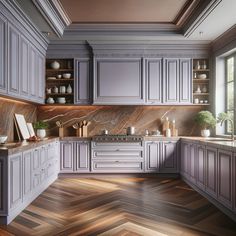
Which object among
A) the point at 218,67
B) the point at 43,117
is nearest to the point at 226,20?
the point at 218,67

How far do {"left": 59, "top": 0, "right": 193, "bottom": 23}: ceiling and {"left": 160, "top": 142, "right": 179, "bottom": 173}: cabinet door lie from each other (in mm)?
2295

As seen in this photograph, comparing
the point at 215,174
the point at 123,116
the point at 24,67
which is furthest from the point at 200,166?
the point at 24,67

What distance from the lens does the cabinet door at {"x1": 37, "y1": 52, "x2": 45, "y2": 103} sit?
203 inches

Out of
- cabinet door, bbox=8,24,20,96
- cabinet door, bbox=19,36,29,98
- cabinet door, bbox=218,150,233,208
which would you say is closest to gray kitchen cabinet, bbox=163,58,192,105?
cabinet door, bbox=218,150,233,208

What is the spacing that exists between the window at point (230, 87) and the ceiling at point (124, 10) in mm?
1362

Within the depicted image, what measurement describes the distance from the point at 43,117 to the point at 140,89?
2.10 m

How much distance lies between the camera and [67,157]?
18.1ft

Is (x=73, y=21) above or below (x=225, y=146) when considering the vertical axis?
above

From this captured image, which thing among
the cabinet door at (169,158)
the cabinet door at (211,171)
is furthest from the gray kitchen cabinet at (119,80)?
the cabinet door at (211,171)

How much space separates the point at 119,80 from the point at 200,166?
2.34m

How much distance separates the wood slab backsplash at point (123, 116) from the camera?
236 inches

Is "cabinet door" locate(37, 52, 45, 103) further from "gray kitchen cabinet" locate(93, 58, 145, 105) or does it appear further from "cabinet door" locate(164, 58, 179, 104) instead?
"cabinet door" locate(164, 58, 179, 104)

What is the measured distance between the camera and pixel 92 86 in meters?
5.64

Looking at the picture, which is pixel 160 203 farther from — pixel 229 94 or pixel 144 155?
pixel 229 94
